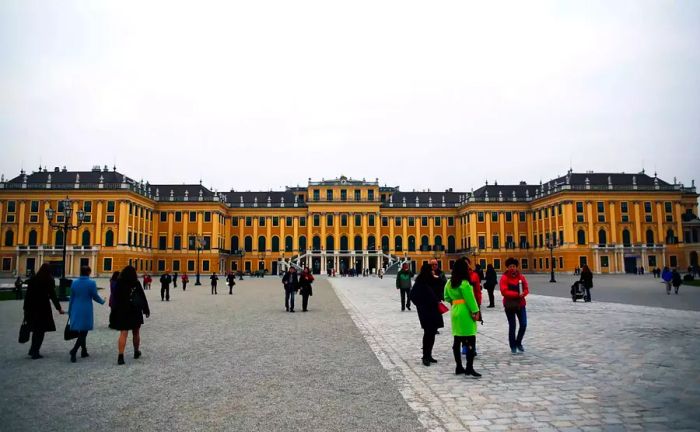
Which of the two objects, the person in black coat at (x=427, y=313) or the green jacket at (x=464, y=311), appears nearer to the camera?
the green jacket at (x=464, y=311)

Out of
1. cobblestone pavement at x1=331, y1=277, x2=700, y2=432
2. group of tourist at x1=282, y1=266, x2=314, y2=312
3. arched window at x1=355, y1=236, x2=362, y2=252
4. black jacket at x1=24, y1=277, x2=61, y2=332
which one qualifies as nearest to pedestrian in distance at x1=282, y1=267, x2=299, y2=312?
group of tourist at x1=282, y1=266, x2=314, y2=312

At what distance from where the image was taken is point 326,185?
8069 cm

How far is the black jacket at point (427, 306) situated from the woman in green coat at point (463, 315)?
660mm

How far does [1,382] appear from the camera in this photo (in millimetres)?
7168

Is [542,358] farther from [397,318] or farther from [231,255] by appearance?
[231,255]

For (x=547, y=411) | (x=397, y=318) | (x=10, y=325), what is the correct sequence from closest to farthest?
1. (x=547, y=411)
2. (x=10, y=325)
3. (x=397, y=318)

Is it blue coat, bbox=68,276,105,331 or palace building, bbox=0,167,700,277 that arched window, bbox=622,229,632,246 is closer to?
palace building, bbox=0,167,700,277

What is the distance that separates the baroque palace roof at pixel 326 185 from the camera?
64.3 m

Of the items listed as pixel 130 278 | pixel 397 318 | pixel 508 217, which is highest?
pixel 508 217

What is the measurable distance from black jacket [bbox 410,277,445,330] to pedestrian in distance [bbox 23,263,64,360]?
5911 mm

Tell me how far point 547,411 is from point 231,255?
7665cm

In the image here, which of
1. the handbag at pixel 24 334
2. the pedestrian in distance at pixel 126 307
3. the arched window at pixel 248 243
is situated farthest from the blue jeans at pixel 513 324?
the arched window at pixel 248 243

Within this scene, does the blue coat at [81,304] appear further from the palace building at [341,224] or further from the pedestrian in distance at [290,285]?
Answer: the palace building at [341,224]

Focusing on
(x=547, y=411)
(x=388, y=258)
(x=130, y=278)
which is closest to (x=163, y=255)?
(x=388, y=258)
